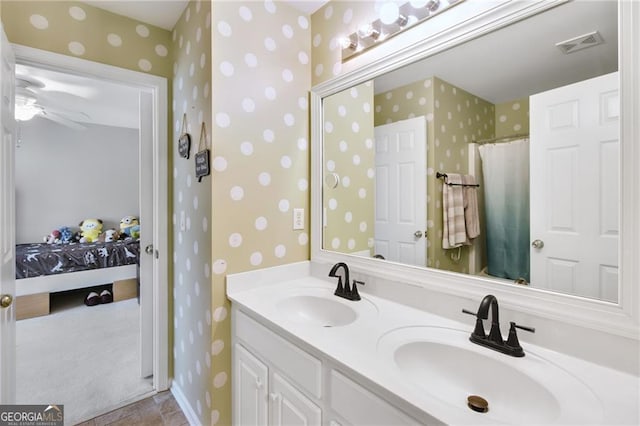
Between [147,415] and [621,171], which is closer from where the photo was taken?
[621,171]

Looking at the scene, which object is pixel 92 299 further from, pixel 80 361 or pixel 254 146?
pixel 254 146

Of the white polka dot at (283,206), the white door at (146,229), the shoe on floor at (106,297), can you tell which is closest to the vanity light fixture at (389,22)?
the white polka dot at (283,206)

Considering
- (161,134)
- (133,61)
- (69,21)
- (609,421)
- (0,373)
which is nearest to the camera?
(609,421)

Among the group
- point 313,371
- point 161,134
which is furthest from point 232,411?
point 161,134

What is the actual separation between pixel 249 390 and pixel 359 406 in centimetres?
69

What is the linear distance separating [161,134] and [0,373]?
1.43m

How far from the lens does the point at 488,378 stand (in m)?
0.88

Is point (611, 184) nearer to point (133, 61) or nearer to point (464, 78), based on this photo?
point (464, 78)

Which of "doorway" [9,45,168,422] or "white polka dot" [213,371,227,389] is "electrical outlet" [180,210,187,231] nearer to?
"doorway" [9,45,168,422]

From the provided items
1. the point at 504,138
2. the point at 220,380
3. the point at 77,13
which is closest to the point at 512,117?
the point at 504,138

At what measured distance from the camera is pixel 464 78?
1197 mm

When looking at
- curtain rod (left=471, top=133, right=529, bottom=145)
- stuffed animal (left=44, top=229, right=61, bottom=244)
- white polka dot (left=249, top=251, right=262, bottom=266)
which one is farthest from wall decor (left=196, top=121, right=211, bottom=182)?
stuffed animal (left=44, top=229, right=61, bottom=244)

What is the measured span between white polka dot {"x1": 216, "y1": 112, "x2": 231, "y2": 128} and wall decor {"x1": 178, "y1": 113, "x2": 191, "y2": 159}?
36cm

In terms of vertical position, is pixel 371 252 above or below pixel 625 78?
below
